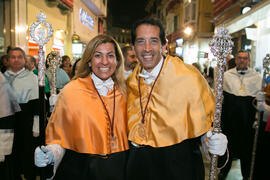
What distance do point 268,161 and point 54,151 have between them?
342 cm

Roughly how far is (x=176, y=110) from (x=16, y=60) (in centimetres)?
310

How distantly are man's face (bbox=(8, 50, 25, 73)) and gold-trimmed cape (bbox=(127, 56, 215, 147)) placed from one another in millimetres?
2761

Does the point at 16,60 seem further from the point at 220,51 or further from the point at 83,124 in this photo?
the point at 220,51

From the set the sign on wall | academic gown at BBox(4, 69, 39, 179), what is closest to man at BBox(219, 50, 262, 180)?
academic gown at BBox(4, 69, 39, 179)

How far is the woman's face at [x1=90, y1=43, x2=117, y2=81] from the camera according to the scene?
247 cm

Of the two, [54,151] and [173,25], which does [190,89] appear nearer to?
[54,151]

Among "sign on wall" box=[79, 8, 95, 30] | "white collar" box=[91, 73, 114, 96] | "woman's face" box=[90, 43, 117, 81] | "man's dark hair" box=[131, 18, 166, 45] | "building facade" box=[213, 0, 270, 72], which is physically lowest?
"white collar" box=[91, 73, 114, 96]

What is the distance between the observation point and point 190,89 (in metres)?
2.18

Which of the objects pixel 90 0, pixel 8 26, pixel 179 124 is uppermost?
pixel 90 0

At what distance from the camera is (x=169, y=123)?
2139 mm

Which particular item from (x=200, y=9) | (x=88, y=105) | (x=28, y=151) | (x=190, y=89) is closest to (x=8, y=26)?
(x=28, y=151)

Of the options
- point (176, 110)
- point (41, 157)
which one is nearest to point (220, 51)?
point (176, 110)

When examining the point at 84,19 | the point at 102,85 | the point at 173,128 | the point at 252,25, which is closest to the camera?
the point at 173,128

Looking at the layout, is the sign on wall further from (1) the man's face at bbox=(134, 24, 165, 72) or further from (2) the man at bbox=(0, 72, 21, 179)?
(1) the man's face at bbox=(134, 24, 165, 72)
